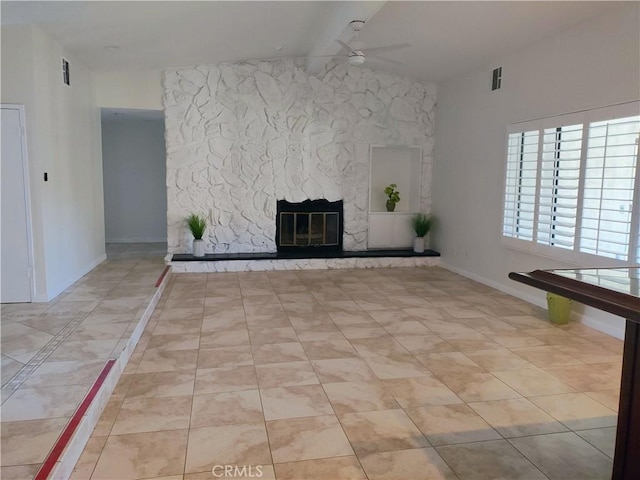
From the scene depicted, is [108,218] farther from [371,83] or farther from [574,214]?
[574,214]

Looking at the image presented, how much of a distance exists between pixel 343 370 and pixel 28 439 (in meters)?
1.93

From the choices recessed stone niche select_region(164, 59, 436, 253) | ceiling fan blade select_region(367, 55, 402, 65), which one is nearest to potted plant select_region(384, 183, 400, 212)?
recessed stone niche select_region(164, 59, 436, 253)

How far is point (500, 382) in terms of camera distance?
3158 millimetres

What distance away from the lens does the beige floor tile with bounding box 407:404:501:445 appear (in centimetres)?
248

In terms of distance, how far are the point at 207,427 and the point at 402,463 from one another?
1074 mm

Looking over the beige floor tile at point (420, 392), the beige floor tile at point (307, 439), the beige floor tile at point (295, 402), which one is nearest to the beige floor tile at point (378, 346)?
the beige floor tile at point (420, 392)

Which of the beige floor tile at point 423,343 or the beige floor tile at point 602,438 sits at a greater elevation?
the beige floor tile at point 423,343

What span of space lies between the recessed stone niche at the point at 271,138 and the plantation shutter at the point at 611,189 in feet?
11.8

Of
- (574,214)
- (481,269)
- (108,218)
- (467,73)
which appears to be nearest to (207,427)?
(574,214)

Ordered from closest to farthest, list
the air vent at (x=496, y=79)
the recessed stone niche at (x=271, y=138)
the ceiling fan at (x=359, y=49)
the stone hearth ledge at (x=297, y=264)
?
the ceiling fan at (x=359, y=49), the air vent at (x=496, y=79), the stone hearth ledge at (x=297, y=264), the recessed stone niche at (x=271, y=138)

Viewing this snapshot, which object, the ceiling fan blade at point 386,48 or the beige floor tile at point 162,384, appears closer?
the beige floor tile at point 162,384

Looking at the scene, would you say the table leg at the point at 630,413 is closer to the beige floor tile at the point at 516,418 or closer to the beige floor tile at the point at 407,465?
the beige floor tile at the point at 516,418

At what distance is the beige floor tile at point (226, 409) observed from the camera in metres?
2.62

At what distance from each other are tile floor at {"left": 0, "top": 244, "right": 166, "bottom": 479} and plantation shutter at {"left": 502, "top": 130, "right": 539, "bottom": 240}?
4.17m
